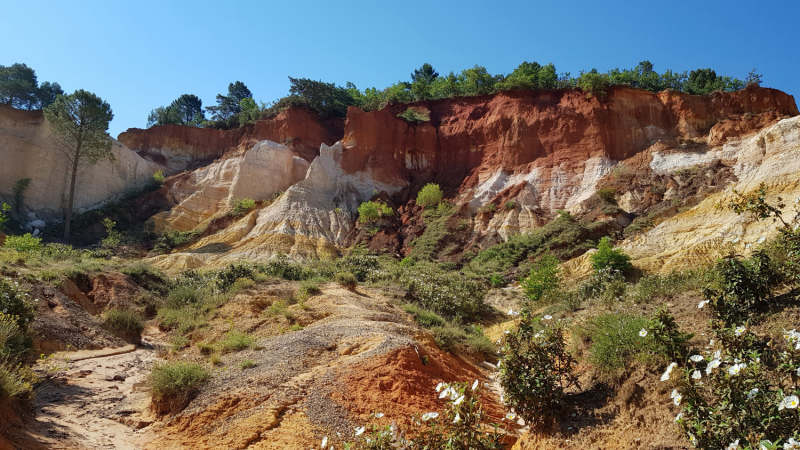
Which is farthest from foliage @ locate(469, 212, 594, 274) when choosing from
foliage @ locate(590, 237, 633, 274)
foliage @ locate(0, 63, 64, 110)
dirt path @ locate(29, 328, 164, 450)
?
foliage @ locate(0, 63, 64, 110)

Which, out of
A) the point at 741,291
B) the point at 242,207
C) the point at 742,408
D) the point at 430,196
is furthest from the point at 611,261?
the point at 242,207

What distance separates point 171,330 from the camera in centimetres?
1299

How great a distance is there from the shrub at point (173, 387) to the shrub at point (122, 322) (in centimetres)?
568

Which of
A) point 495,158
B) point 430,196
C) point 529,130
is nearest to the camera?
point 430,196

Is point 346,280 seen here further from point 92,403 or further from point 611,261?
point 611,261

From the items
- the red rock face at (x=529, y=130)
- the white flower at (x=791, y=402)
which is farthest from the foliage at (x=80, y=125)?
the white flower at (x=791, y=402)

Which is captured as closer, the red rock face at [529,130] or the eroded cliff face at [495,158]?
the eroded cliff face at [495,158]

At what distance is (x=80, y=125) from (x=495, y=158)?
32.4m

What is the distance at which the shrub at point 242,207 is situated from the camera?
115 feet

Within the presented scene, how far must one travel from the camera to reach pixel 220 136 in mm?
47469

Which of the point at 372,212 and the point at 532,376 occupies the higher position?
the point at 372,212

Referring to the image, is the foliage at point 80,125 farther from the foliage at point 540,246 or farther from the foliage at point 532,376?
the foliage at point 532,376

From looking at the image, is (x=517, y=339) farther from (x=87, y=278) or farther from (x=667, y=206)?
(x=667, y=206)

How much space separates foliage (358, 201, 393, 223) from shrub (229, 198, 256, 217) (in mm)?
8460
